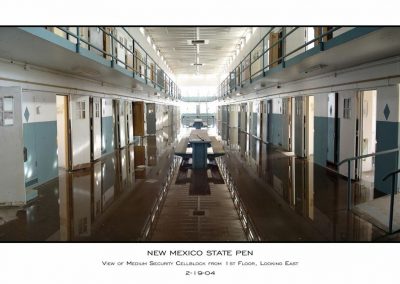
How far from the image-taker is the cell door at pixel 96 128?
977cm

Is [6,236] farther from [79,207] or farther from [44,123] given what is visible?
[44,123]

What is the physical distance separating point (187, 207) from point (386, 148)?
3512 millimetres

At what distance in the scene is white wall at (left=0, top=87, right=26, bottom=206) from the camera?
5473 millimetres

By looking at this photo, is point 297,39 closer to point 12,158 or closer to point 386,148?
point 386,148

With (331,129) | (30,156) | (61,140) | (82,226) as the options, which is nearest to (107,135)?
(61,140)

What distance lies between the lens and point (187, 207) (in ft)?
18.3

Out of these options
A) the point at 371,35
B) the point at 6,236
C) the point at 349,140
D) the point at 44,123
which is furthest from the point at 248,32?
the point at 6,236

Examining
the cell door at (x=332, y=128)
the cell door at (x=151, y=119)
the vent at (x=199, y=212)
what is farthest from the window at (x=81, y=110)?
the cell door at (x=151, y=119)

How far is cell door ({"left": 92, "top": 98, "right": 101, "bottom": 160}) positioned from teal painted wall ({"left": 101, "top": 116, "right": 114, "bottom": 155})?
17.4 inches

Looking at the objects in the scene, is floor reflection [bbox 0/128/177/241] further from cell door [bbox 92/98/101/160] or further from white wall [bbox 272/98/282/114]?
white wall [bbox 272/98/282/114]

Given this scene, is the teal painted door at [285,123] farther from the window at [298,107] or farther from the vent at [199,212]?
the vent at [199,212]

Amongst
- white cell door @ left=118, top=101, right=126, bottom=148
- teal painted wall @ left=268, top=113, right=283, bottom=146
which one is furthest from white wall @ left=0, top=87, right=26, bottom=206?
teal painted wall @ left=268, top=113, right=283, bottom=146

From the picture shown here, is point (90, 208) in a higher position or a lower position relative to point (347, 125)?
lower

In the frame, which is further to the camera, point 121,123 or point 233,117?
point 233,117
